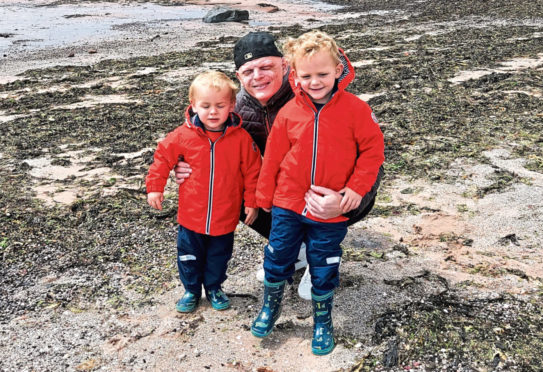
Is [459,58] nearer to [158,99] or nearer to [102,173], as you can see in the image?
[158,99]

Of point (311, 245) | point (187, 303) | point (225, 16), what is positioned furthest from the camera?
point (225, 16)

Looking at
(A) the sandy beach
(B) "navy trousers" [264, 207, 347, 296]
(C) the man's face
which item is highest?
(C) the man's face

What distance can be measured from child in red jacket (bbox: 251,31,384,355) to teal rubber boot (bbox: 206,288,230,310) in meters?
0.50

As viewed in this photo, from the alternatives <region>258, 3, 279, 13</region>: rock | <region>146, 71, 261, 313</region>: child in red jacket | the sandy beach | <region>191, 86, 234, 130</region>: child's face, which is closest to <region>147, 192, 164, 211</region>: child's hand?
<region>146, 71, 261, 313</region>: child in red jacket

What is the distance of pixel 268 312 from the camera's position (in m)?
2.98

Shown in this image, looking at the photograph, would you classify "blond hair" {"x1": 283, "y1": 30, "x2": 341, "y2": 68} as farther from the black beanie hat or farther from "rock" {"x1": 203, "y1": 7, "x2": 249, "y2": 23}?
"rock" {"x1": 203, "y1": 7, "x2": 249, "y2": 23}

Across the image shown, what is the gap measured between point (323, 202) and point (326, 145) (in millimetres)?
271

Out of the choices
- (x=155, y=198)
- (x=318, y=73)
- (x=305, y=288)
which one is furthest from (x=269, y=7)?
(x=318, y=73)

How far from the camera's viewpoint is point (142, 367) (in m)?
2.85

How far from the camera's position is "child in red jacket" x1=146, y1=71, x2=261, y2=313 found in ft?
9.46

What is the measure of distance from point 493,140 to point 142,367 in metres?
4.57

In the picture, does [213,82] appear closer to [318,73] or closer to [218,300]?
[318,73]

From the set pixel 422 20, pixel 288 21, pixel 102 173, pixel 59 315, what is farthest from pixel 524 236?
pixel 288 21

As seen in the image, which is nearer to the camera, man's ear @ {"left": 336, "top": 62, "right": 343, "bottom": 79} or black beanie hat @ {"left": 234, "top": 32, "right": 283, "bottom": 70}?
man's ear @ {"left": 336, "top": 62, "right": 343, "bottom": 79}
